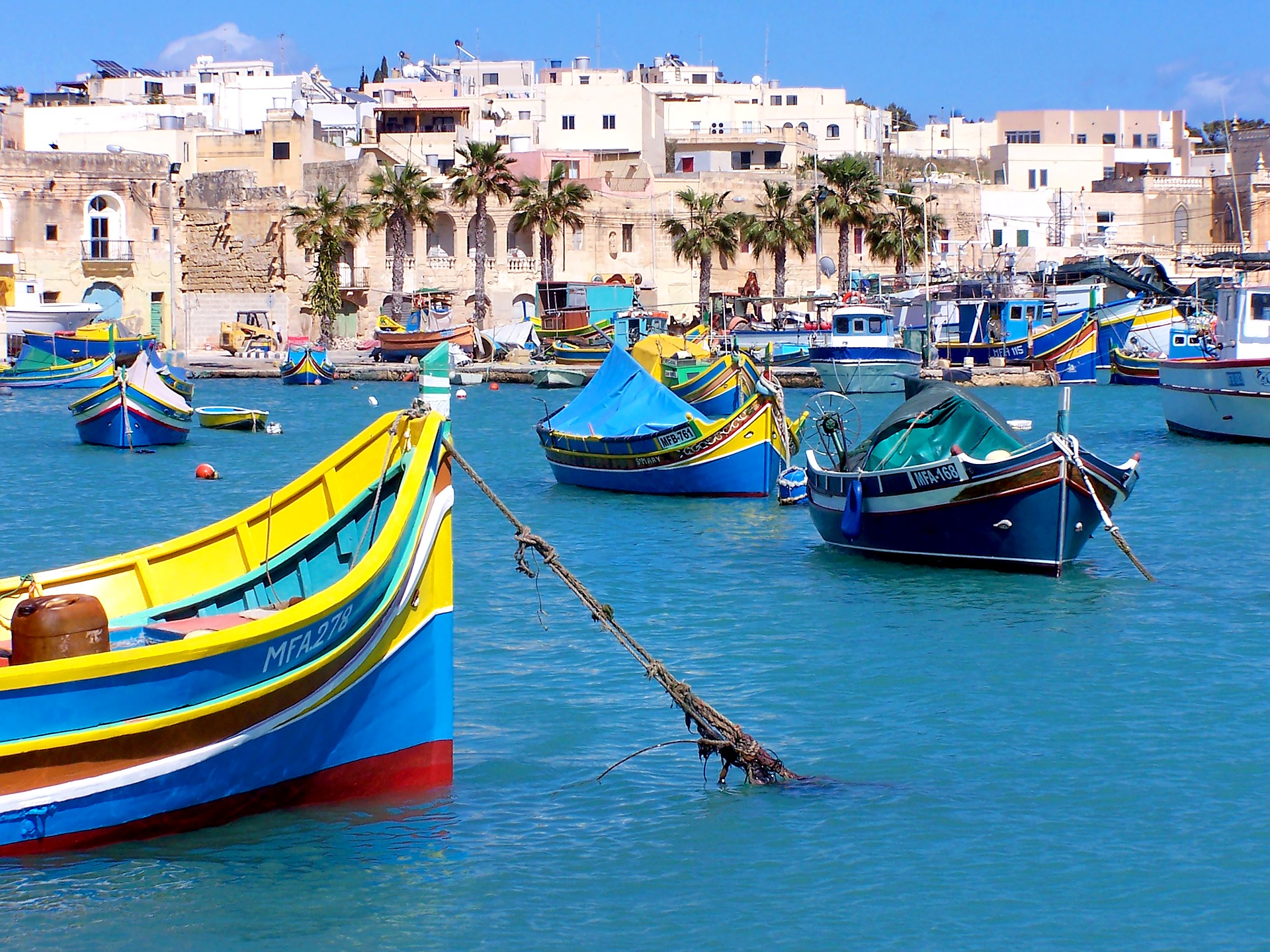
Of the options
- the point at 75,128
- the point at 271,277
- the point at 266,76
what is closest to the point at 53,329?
the point at 271,277

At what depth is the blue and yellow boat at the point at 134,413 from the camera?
36625 mm

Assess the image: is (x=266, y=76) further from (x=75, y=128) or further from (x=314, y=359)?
(x=314, y=359)

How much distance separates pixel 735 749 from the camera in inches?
440

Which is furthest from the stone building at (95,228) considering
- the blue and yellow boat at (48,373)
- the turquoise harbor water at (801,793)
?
the turquoise harbor water at (801,793)

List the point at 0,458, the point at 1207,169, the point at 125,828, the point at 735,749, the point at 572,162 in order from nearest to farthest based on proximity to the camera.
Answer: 1. the point at 125,828
2. the point at 735,749
3. the point at 0,458
4. the point at 572,162
5. the point at 1207,169

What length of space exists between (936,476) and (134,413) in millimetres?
23326

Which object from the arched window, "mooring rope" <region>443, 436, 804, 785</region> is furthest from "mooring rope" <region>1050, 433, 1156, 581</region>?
the arched window

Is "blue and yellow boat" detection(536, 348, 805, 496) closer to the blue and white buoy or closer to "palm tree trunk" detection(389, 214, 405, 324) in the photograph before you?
the blue and white buoy

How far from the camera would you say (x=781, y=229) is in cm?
7056

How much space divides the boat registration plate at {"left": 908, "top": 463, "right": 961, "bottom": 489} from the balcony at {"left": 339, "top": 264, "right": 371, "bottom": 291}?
2130 inches

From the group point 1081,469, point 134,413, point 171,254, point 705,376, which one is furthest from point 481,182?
point 1081,469

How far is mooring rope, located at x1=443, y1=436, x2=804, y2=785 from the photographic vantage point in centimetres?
Answer: 1100

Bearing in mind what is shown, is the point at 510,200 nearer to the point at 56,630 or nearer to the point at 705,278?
the point at 705,278

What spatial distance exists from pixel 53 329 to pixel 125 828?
56636mm
